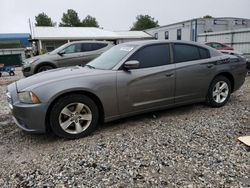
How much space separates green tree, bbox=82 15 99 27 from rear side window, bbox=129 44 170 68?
57051 millimetres

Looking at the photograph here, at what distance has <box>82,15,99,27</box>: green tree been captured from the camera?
192 ft

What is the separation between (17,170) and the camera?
114 inches

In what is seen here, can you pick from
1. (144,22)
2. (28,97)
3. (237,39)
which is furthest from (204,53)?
(144,22)

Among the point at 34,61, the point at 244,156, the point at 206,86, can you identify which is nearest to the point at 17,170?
the point at 244,156

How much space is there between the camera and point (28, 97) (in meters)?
3.45

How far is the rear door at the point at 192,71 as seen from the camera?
452cm

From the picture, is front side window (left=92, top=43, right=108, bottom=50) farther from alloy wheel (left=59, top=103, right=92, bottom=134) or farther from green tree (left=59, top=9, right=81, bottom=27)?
green tree (left=59, top=9, right=81, bottom=27)

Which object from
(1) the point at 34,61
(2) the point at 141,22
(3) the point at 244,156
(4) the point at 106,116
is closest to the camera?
(3) the point at 244,156

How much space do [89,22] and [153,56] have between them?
5803 cm

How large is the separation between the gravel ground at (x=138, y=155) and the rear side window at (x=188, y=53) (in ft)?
3.77

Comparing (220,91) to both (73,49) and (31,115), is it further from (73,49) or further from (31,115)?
(73,49)

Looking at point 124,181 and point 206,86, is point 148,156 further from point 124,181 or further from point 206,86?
point 206,86

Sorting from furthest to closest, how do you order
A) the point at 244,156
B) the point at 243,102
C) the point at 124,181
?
the point at 243,102, the point at 244,156, the point at 124,181

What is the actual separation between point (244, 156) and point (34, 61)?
7.70m
